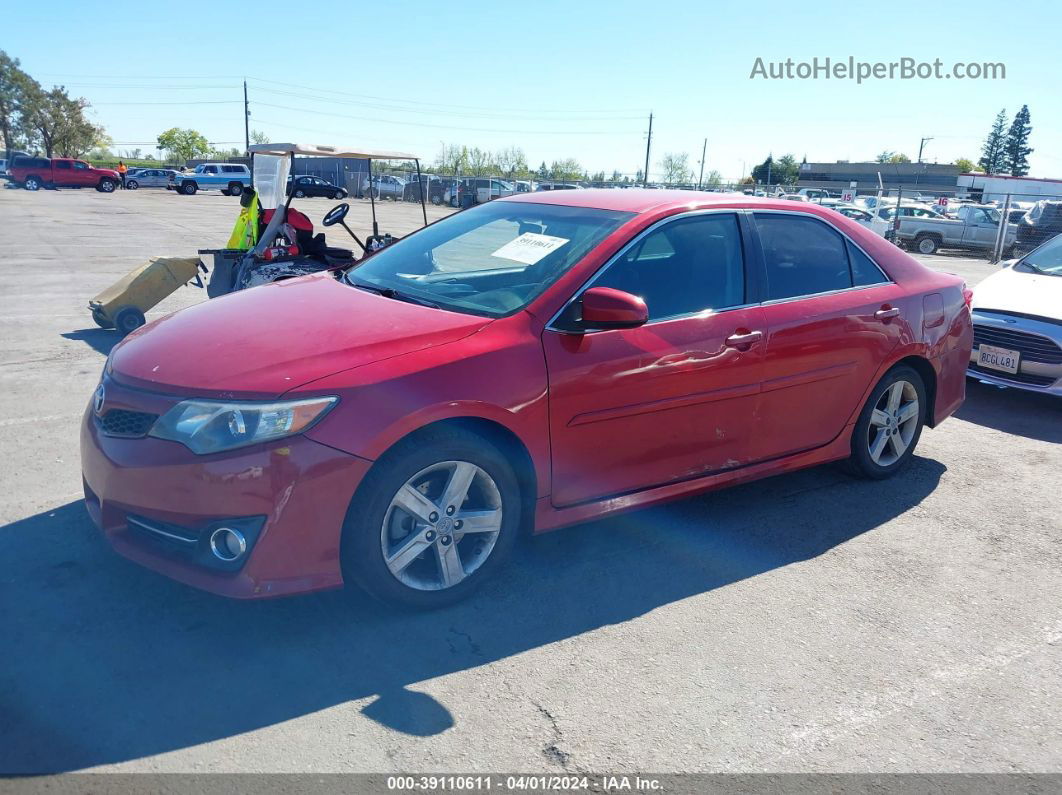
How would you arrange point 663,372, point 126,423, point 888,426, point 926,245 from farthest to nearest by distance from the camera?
1. point 926,245
2. point 888,426
3. point 663,372
4. point 126,423

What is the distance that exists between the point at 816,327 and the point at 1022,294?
168 inches

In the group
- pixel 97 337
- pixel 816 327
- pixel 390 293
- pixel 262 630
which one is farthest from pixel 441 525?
pixel 97 337

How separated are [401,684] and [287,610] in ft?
2.32

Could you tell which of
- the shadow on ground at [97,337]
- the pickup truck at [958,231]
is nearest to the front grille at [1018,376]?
the shadow on ground at [97,337]

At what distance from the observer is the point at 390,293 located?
4164 millimetres

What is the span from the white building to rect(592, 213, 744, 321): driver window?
1798 inches

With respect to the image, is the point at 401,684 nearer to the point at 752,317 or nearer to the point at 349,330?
the point at 349,330

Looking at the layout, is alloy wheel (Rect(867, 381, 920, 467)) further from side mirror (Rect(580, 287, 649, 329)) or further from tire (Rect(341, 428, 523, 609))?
tire (Rect(341, 428, 523, 609))

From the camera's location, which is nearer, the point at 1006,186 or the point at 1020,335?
the point at 1020,335

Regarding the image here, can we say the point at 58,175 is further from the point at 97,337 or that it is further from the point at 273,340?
the point at 273,340

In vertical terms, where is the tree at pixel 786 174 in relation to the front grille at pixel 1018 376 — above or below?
above

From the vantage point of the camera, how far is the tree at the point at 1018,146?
111 metres

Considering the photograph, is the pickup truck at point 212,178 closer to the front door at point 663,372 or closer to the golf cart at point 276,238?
the golf cart at point 276,238

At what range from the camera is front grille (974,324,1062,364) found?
23.0 ft
